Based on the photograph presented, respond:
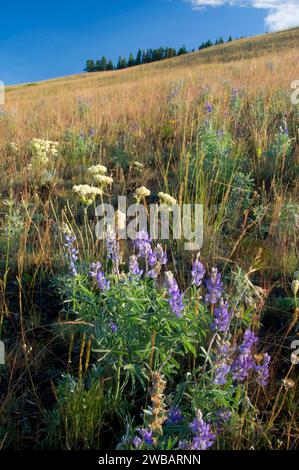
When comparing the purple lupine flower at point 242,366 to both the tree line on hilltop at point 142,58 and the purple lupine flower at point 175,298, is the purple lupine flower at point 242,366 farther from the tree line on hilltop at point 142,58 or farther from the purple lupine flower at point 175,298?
the tree line on hilltop at point 142,58

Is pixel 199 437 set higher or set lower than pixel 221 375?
lower

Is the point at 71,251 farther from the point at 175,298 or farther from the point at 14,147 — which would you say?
the point at 14,147

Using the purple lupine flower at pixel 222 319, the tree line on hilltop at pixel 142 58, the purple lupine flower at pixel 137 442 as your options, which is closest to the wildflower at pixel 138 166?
the purple lupine flower at pixel 222 319

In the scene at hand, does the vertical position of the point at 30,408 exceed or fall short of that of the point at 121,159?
it falls short

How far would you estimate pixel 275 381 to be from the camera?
2.06m

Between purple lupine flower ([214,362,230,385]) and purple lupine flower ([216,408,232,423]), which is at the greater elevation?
purple lupine flower ([214,362,230,385])

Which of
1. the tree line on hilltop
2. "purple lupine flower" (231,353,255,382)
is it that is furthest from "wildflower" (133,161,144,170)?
the tree line on hilltop

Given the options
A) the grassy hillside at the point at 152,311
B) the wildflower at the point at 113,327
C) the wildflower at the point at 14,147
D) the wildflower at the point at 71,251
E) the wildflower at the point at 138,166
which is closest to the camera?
the grassy hillside at the point at 152,311

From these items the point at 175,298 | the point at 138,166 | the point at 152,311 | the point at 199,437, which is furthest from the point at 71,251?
the point at 138,166

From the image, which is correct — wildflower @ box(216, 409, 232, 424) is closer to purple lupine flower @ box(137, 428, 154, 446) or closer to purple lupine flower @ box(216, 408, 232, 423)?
purple lupine flower @ box(216, 408, 232, 423)

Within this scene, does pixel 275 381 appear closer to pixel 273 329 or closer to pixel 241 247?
pixel 273 329
